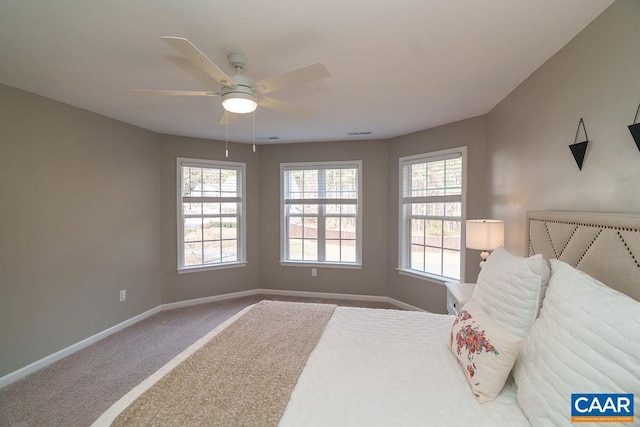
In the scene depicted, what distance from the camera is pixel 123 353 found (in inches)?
114

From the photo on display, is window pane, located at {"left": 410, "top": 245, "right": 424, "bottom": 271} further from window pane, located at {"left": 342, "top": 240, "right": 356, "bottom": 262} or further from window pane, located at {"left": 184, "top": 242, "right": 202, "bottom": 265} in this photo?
window pane, located at {"left": 184, "top": 242, "right": 202, "bottom": 265}

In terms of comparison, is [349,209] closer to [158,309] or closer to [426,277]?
[426,277]

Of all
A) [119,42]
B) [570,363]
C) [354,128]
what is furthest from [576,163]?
[119,42]

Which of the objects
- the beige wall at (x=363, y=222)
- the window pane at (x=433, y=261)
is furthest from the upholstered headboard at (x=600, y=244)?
the beige wall at (x=363, y=222)

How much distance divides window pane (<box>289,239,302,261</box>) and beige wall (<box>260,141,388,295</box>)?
0.59ft

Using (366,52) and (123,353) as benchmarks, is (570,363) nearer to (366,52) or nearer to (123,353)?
(366,52)

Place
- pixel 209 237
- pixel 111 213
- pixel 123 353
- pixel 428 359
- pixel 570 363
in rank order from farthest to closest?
pixel 209 237
pixel 111 213
pixel 123 353
pixel 428 359
pixel 570 363

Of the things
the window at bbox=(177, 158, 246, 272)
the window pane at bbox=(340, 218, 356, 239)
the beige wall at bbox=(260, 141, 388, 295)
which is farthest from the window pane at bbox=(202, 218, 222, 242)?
the window pane at bbox=(340, 218, 356, 239)

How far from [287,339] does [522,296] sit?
1.26 m

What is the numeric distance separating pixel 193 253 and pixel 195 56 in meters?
3.52

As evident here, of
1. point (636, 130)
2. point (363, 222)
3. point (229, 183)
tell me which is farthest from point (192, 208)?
point (636, 130)

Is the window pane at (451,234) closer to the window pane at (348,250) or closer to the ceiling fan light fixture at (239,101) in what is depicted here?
the window pane at (348,250)

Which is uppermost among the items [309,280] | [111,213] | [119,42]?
[119,42]

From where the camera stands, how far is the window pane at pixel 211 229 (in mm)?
4391
